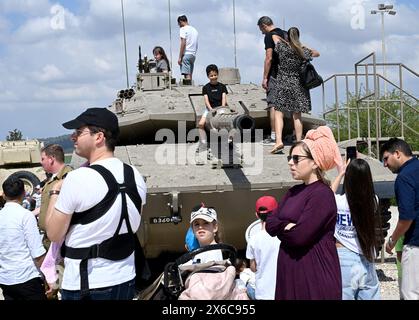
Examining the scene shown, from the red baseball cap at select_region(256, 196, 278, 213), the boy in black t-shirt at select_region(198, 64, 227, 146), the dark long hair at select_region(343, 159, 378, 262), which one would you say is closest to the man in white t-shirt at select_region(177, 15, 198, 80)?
the boy in black t-shirt at select_region(198, 64, 227, 146)

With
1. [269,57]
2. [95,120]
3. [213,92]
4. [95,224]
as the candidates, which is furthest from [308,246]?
[213,92]

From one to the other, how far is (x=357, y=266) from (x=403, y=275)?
745 mm

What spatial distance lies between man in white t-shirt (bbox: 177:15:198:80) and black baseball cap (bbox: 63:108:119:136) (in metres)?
8.43

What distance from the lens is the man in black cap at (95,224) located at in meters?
3.72

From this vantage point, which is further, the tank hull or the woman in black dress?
the woman in black dress

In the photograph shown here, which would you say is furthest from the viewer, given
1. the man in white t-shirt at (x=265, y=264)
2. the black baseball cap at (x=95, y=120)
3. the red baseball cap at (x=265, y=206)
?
the red baseball cap at (x=265, y=206)

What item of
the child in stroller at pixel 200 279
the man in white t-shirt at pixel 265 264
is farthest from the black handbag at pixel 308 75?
the child in stroller at pixel 200 279

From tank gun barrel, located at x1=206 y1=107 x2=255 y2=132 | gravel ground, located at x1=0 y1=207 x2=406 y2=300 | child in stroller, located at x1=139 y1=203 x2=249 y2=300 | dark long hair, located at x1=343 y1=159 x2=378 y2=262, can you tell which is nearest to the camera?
child in stroller, located at x1=139 y1=203 x2=249 y2=300

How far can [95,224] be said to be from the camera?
12.3 feet

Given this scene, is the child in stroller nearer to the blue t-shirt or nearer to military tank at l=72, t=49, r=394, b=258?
the blue t-shirt

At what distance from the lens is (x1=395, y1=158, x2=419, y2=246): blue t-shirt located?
531 centimetres

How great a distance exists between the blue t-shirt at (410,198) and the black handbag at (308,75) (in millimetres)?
2913

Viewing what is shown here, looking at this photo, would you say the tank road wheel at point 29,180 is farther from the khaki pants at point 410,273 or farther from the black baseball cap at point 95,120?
the black baseball cap at point 95,120

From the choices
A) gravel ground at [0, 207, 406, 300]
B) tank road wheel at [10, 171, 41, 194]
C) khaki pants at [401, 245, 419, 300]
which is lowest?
gravel ground at [0, 207, 406, 300]
